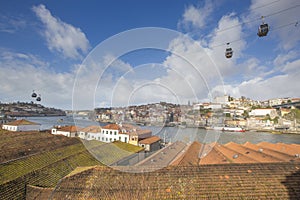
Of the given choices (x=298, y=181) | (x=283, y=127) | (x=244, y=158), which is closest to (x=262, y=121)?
(x=283, y=127)

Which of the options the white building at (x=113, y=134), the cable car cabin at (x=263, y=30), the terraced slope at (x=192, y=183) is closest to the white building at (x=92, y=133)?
the white building at (x=113, y=134)

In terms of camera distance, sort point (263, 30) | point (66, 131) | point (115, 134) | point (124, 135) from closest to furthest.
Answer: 1. point (263, 30)
2. point (124, 135)
3. point (115, 134)
4. point (66, 131)

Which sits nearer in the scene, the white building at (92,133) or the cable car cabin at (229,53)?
the cable car cabin at (229,53)

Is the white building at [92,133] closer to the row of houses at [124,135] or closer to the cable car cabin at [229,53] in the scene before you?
the row of houses at [124,135]

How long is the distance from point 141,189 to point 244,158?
13.3 meters

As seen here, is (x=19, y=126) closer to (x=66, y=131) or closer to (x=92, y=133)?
(x=66, y=131)

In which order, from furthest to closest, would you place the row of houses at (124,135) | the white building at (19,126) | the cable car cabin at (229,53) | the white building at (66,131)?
the white building at (66,131)
the white building at (19,126)
the row of houses at (124,135)
the cable car cabin at (229,53)

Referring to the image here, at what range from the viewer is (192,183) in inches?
283

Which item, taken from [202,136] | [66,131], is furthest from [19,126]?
[202,136]

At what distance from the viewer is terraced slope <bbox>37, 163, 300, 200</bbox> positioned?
263 inches

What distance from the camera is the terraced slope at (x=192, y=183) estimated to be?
6677mm

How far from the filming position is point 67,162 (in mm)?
14609

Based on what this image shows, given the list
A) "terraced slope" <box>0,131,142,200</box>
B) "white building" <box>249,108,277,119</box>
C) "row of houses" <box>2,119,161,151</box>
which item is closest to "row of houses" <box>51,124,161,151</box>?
"row of houses" <box>2,119,161,151</box>

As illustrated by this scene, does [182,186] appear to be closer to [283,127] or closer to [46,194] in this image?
[46,194]
